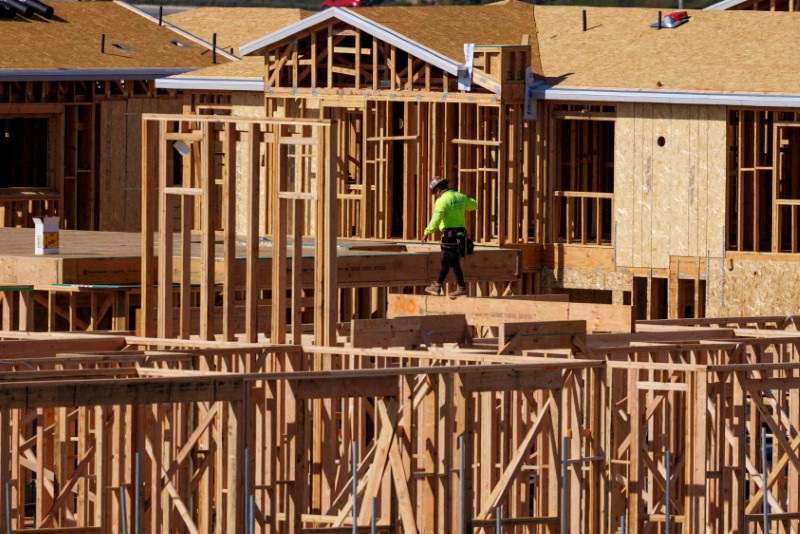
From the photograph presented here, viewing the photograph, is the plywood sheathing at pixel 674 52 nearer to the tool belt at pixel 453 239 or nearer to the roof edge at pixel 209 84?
the roof edge at pixel 209 84

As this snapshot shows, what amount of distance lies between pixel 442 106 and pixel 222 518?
56.2ft

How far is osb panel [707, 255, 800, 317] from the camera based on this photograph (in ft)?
116

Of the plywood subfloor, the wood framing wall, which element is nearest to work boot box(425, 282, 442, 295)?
the plywood subfloor

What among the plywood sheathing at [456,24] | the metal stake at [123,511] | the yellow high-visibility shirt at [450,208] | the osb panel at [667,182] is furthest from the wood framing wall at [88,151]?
the metal stake at [123,511]

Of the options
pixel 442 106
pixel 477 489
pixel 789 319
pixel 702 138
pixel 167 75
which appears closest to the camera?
pixel 477 489

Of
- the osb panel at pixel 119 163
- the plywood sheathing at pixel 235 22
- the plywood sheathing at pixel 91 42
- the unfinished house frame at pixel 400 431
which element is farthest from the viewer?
the plywood sheathing at pixel 235 22

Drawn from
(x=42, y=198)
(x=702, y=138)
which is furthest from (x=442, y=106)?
(x=42, y=198)

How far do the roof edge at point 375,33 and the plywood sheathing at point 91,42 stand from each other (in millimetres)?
6854

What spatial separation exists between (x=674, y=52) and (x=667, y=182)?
339 centimetres

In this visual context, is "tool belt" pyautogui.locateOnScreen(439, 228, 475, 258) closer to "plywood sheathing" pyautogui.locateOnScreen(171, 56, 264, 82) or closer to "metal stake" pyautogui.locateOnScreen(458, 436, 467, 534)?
"metal stake" pyautogui.locateOnScreen(458, 436, 467, 534)

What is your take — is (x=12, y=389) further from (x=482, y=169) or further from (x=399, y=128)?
(x=399, y=128)

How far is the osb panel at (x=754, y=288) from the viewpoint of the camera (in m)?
35.4

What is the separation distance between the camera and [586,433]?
22688mm

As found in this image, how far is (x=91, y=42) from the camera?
47125 mm
